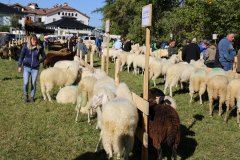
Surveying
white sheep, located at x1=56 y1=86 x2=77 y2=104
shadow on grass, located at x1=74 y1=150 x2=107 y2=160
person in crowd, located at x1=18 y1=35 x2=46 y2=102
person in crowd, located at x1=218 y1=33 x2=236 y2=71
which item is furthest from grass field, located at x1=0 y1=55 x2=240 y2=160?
person in crowd, located at x1=218 y1=33 x2=236 y2=71

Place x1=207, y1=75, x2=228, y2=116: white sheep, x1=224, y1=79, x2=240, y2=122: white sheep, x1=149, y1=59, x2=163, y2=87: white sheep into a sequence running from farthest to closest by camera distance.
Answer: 1. x1=149, y1=59, x2=163, y2=87: white sheep
2. x1=207, y1=75, x2=228, y2=116: white sheep
3. x1=224, y1=79, x2=240, y2=122: white sheep

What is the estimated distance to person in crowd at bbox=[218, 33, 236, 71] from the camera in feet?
35.8

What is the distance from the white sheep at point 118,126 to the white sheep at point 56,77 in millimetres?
5477

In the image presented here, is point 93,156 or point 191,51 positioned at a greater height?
point 191,51

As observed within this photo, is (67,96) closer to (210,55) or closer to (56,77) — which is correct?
(56,77)

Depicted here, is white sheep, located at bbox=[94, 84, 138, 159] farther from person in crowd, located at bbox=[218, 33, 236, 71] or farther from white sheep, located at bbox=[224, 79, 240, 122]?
person in crowd, located at bbox=[218, 33, 236, 71]

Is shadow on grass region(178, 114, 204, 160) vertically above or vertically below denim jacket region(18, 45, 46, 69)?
below

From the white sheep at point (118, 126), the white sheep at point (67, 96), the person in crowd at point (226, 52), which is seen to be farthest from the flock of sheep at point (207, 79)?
the white sheep at point (118, 126)

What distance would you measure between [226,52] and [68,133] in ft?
20.5

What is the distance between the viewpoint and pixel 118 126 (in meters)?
4.99

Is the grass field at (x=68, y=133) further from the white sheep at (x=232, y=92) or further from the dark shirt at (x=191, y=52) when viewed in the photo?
the dark shirt at (x=191, y=52)

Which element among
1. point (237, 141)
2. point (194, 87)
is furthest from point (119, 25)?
point (237, 141)

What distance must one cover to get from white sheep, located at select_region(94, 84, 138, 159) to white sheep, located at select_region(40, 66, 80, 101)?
548 centimetres

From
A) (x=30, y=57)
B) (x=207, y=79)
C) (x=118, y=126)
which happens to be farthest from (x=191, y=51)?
(x=118, y=126)
